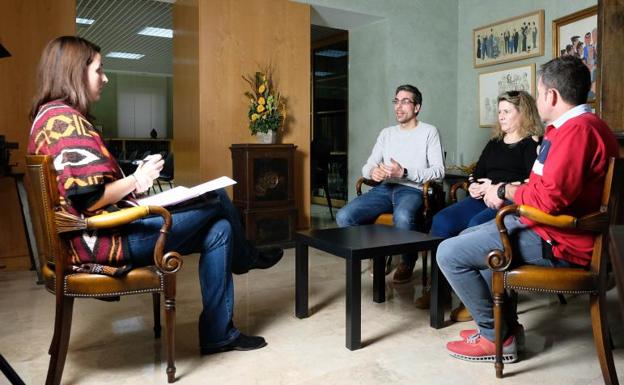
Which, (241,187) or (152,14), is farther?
(152,14)

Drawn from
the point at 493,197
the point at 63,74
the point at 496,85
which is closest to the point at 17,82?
the point at 63,74

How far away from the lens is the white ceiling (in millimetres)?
6922

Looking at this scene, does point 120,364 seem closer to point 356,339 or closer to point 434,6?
point 356,339

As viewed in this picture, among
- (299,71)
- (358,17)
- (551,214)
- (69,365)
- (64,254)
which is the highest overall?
(358,17)

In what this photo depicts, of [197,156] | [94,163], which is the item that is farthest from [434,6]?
[94,163]

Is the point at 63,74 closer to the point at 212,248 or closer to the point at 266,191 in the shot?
the point at 212,248

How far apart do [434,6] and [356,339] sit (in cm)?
442

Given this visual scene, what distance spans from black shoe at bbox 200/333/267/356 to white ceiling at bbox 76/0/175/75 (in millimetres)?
3672

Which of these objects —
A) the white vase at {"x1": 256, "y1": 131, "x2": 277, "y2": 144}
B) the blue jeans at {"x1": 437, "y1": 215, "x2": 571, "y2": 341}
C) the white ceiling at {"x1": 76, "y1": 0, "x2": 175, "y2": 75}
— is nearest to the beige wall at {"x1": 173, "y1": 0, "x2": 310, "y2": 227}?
the white vase at {"x1": 256, "y1": 131, "x2": 277, "y2": 144}

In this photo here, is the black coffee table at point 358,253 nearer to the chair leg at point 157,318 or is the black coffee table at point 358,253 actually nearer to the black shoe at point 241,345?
the black shoe at point 241,345

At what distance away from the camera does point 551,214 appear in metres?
1.86

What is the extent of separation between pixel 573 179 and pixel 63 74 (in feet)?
5.97

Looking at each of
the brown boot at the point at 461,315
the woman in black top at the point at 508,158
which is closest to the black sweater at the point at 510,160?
the woman in black top at the point at 508,158

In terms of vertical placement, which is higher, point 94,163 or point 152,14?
point 152,14
